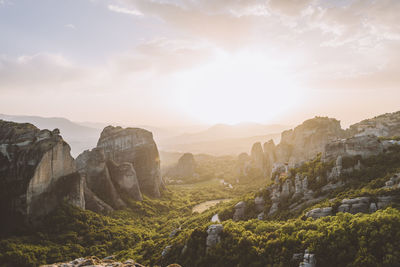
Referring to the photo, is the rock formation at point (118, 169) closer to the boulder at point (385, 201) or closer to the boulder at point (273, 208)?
the boulder at point (273, 208)

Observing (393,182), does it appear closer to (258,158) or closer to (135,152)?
(135,152)

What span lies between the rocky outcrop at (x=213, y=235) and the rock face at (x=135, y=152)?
61441mm

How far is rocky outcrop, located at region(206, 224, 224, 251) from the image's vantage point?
28.7 meters

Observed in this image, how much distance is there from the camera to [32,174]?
44.7 meters

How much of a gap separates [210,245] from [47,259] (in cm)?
2836

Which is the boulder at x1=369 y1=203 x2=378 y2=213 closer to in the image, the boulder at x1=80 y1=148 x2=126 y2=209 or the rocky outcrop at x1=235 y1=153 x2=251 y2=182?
the boulder at x1=80 y1=148 x2=126 y2=209

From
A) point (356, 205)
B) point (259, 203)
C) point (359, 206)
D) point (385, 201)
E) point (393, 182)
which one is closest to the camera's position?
point (385, 201)

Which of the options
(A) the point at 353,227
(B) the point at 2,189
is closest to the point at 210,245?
(A) the point at 353,227

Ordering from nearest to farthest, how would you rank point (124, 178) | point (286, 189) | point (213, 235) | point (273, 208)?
point (213, 235)
point (273, 208)
point (286, 189)
point (124, 178)

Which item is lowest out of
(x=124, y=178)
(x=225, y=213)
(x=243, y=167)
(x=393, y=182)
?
(x=243, y=167)

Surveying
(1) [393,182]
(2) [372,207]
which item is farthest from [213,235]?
(1) [393,182]

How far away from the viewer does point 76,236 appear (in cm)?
4562

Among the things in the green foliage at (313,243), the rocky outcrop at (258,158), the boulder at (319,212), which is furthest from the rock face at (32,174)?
the rocky outcrop at (258,158)

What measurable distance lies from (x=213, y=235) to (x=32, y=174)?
3795 centimetres
